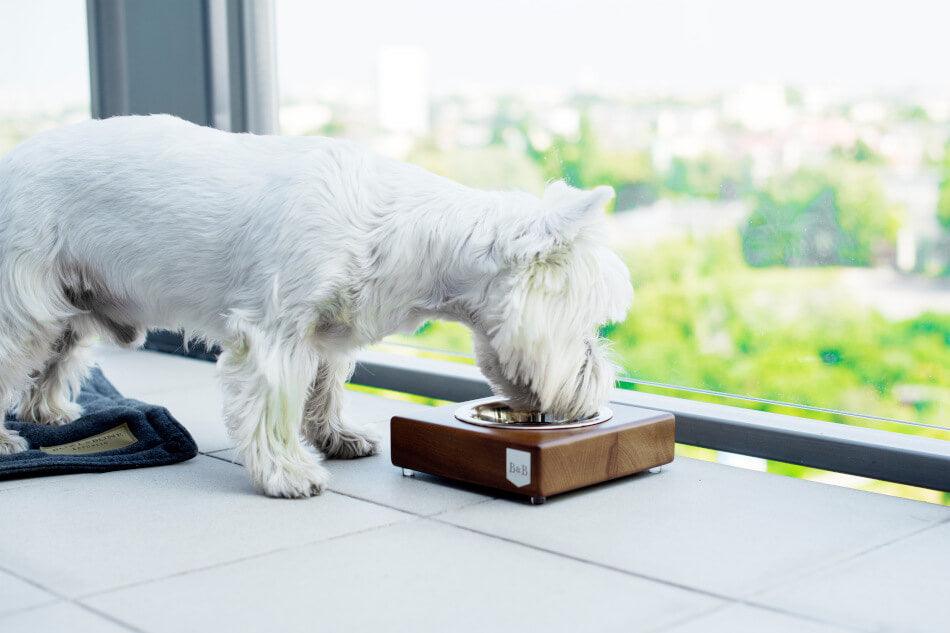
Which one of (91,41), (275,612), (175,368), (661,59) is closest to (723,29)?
(661,59)

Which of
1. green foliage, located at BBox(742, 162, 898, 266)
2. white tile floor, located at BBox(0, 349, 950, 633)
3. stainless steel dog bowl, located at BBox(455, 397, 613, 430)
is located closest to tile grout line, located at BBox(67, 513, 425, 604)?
white tile floor, located at BBox(0, 349, 950, 633)

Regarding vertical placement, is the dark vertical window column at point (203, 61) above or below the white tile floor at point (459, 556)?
above

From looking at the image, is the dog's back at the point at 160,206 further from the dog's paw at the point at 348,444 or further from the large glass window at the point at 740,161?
the large glass window at the point at 740,161

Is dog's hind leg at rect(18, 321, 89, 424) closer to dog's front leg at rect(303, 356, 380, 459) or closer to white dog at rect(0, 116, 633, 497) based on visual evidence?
white dog at rect(0, 116, 633, 497)

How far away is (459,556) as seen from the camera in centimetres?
226

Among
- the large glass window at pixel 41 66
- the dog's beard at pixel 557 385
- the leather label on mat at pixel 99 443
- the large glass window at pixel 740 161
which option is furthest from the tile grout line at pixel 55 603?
the large glass window at pixel 41 66

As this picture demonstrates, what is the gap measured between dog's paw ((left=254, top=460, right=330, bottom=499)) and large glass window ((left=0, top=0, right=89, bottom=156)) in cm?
315

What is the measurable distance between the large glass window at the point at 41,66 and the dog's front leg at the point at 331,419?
2.82 m

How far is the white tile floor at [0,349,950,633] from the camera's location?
1942 millimetres

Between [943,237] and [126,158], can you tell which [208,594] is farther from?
[943,237]

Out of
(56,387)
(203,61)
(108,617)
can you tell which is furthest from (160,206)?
(203,61)

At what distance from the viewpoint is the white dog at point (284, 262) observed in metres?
2.49

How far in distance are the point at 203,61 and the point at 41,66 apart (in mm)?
1399

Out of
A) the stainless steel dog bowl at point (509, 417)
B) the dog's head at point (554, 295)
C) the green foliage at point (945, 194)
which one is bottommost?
the stainless steel dog bowl at point (509, 417)
